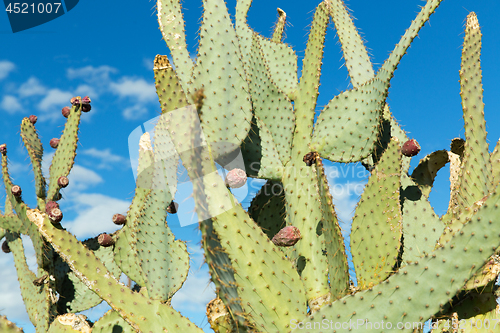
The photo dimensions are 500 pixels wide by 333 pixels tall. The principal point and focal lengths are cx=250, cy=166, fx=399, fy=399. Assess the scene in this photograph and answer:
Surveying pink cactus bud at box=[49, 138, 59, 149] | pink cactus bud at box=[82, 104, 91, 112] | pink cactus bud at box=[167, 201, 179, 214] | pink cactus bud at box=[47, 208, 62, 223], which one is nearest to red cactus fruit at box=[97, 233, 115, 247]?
pink cactus bud at box=[167, 201, 179, 214]

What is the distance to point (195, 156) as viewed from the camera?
5.42ft

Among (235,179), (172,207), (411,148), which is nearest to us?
(235,179)

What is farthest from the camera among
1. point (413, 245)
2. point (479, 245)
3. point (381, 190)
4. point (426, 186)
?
point (426, 186)

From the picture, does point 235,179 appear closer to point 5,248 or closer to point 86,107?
point 86,107

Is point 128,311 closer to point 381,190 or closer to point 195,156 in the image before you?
point 195,156

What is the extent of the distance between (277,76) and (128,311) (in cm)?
202

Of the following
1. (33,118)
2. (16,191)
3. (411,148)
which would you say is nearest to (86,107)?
(33,118)

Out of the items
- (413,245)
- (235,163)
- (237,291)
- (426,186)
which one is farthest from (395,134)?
(237,291)

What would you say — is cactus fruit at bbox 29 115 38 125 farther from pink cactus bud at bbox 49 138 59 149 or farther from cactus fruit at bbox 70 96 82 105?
cactus fruit at bbox 70 96 82 105

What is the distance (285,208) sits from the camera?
8.91 ft

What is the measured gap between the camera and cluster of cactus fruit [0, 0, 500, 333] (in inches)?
68.1

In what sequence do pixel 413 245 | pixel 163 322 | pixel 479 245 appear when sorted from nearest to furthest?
pixel 479 245
pixel 163 322
pixel 413 245

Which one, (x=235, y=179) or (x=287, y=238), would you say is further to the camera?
(x=287, y=238)

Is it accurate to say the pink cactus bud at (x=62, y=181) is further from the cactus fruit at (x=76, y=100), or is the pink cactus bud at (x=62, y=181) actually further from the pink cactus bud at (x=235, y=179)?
the pink cactus bud at (x=235, y=179)
